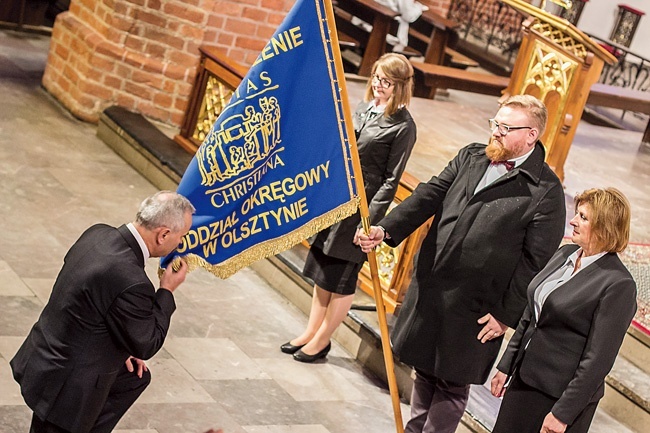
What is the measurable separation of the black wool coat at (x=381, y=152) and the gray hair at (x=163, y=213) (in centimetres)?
182

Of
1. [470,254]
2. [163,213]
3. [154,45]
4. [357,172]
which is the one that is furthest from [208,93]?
[163,213]

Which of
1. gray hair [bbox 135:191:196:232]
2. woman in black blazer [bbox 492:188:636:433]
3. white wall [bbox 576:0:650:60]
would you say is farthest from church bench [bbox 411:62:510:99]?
white wall [bbox 576:0:650:60]

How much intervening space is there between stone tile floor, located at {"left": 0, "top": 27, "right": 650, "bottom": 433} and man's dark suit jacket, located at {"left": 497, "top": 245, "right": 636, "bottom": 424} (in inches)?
62.3

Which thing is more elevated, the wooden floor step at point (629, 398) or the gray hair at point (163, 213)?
the gray hair at point (163, 213)

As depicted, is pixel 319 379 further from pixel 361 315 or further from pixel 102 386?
pixel 102 386

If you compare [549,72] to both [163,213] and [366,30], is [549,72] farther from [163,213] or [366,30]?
[163,213]

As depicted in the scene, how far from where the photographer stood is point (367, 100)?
5.59m

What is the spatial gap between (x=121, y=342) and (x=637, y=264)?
4.29 metres

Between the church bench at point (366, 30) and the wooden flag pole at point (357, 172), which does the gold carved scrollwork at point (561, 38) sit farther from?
the wooden flag pole at point (357, 172)

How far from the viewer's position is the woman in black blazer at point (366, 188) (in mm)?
5402

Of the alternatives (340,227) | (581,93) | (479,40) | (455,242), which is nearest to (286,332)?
(340,227)

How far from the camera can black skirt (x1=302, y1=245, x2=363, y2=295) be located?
5789 millimetres

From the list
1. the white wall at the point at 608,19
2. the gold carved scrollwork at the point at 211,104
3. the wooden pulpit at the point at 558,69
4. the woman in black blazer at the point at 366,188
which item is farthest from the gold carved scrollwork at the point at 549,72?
the white wall at the point at 608,19

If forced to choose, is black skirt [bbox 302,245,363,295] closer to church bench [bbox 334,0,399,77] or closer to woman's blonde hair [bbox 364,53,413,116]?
woman's blonde hair [bbox 364,53,413,116]
